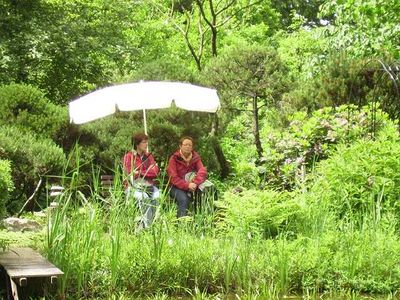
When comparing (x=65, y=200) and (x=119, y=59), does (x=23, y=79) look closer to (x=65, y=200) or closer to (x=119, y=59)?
(x=119, y=59)

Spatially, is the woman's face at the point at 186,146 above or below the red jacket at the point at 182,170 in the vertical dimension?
above

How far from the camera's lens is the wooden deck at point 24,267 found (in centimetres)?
474

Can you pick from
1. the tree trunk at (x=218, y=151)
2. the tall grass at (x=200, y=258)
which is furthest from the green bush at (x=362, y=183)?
the tree trunk at (x=218, y=151)

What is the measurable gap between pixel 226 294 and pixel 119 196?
3.52 feet

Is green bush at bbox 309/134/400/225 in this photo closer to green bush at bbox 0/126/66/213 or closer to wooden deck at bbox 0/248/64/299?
wooden deck at bbox 0/248/64/299

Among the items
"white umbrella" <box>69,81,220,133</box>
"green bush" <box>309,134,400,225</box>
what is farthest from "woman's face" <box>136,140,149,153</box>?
"green bush" <box>309,134,400,225</box>

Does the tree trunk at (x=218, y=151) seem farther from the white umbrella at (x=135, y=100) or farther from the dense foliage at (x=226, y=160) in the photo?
the white umbrella at (x=135, y=100)

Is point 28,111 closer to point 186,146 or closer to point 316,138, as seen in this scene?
point 186,146

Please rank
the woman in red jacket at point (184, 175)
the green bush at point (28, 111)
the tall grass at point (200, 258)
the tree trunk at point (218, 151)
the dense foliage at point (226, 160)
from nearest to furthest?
the tall grass at point (200, 258)
the dense foliage at point (226, 160)
the woman in red jacket at point (184, 175)
the green bush at point (28, 111)
the tree trunk at point (218, 151)

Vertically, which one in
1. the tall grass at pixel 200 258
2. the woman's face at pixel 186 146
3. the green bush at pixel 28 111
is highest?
the green bush at pixel 28 111

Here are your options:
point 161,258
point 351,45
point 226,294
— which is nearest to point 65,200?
point 161,258

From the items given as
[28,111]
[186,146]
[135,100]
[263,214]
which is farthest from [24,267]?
[28,111]

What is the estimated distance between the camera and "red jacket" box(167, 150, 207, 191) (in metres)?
8.91

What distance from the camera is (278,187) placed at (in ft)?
29.9
